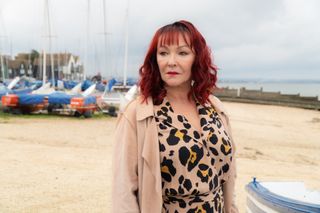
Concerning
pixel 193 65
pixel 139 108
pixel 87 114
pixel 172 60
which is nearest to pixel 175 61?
pixel 172 60

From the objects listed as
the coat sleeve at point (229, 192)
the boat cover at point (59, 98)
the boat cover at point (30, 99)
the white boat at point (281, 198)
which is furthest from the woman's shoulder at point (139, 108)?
the boat cover at point (30, 99)

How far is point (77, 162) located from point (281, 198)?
19.2ft

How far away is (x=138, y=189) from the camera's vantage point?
1810mm

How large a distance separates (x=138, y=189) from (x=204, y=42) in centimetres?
89

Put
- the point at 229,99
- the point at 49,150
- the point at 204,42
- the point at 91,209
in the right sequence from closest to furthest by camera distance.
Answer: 1. the point at 204,42
2. the point at 91,209
3. the point at 49,150
4. the point at 229,99

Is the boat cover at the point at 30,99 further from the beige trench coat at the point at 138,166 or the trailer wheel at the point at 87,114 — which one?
the beige trench coat at the point at 138,166

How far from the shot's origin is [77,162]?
7.65 meters

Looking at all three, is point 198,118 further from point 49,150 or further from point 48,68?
point 48,68

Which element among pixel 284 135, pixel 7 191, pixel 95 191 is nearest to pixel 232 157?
pixel 95 191

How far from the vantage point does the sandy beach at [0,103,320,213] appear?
5.21 meters

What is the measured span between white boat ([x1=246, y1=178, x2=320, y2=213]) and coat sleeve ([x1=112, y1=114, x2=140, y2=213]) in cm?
120

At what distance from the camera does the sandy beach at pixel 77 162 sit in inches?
205

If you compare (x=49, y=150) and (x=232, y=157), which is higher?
(x=232, y=157)

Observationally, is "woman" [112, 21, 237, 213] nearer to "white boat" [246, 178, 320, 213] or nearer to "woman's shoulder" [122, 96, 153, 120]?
"woman's shoulder" [122, 96, 153, 120]
